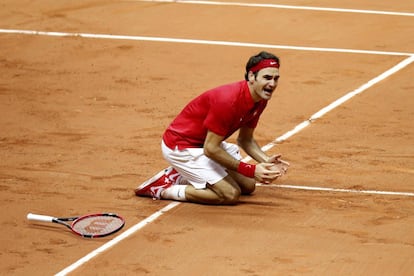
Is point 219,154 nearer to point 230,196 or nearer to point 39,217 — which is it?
point 230,196

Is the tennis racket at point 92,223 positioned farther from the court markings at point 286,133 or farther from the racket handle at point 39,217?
the court markings at point 286,133

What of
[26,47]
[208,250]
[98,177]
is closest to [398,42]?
[26,47]

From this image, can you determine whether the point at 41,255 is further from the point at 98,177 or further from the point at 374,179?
the point at 374,179

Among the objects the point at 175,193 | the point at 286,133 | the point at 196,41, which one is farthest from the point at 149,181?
the point at 196,41

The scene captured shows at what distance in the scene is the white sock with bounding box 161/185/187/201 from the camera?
11297mm

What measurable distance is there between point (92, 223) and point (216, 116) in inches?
59.2

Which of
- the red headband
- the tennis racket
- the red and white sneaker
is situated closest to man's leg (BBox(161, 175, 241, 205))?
the red and white sneaker

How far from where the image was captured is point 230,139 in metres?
13.4

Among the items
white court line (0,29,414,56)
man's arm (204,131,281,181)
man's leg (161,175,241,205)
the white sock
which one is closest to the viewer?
man's arm (204,131,281,181)

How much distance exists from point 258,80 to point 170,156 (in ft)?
4.02

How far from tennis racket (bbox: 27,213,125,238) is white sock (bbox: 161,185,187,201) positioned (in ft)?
2.60

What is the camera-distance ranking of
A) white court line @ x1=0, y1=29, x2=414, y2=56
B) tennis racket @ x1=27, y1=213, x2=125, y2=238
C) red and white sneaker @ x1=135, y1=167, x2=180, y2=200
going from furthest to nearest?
white court line @ x1=0, y1=29, x2=414, y2=56 < red and white sneaker @ x1=135, y1=167, x2=180, y2=200 < tennis racket @ x1=27, y1=213, x2=125, y2=238

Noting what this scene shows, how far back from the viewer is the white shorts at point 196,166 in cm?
1117

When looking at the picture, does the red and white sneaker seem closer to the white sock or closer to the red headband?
the white sock
